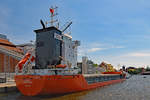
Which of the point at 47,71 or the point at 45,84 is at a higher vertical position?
the point at 47,71

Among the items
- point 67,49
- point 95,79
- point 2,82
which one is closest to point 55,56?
point 67,49

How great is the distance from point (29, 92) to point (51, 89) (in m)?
1.98

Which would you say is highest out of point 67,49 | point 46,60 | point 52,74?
point 67,49

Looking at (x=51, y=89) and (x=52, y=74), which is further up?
(x=52, y=74)

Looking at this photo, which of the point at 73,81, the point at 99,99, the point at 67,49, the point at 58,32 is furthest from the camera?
the point at 67,49

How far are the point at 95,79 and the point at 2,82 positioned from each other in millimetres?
12536

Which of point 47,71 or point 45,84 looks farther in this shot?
point 47,71

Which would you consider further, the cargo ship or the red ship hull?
the cargo ship

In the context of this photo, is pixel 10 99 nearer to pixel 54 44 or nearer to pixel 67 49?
pixel 54 44

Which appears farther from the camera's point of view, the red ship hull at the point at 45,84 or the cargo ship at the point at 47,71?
the cargo ship at the point at 47,71

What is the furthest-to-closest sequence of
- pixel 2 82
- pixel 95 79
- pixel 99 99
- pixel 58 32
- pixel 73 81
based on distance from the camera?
pixel 95 79, pixel 2 82, pixel 58 32, pixel 73 81, pixel 99 99

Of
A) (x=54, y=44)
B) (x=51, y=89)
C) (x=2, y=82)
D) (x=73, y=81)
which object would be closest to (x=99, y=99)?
(x=73, y=81)

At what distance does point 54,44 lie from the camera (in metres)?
14.8

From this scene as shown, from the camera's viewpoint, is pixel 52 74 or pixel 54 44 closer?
pixel 52 74
